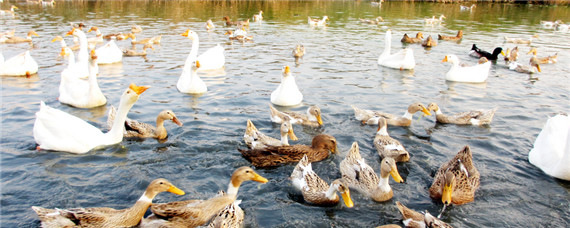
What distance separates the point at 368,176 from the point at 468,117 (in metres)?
4.39

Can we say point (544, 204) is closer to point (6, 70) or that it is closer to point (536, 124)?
point (536, 124)

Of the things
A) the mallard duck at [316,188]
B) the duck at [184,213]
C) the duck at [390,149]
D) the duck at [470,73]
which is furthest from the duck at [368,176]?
the duck at [470,73]

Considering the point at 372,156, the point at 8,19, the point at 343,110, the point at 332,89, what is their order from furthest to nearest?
the point at 8,19 < the point at 332,89 < the point at 343,110 < the point at 372,156

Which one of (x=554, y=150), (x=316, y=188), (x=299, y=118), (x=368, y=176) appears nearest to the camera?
(x=316, y=188)

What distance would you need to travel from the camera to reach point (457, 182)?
6254 millimetres

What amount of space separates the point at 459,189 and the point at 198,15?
31.5 metres

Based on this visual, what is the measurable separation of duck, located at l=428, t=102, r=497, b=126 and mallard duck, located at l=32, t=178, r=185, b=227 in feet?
22.1

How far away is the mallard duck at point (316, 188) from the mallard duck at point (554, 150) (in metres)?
3.90

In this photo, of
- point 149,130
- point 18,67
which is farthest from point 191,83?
point 18,67

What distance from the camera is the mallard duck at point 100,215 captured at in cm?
501

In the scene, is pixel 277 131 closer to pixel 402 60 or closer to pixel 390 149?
pixel 390 149

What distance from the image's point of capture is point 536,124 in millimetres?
9836

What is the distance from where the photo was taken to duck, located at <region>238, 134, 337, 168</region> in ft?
23.5

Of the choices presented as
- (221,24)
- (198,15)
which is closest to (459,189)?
(221,24)
